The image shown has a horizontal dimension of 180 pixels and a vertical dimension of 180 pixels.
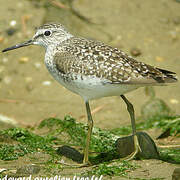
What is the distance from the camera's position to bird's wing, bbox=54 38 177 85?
15.2 ft

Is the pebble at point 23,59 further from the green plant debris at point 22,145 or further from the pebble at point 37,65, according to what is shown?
the green plant debris at point 22,145

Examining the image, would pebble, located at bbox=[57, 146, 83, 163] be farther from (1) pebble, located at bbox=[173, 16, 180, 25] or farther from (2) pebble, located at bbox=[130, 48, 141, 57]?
(1) pebble, located at bbox=[173, 16, 180, 25]

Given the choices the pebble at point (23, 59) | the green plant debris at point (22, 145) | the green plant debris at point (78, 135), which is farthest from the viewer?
the pebble at point (23, 59)

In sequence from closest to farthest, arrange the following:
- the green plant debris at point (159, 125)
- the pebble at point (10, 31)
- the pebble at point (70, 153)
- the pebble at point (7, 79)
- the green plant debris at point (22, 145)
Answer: the green plant debris at point (22, 145)
the pebble at point (70, 153)
the green plant debris at point (159, 125)
the pebble at point (7, 79)
the pebble at point (10, 31)

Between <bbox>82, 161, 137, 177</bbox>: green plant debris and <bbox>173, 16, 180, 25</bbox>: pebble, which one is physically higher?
<bbox>173, 16, 180, 25</bbox>: pebble

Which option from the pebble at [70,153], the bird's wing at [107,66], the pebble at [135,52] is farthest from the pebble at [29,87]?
the bird's wing at [107,66]

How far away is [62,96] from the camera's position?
8156 millimetres

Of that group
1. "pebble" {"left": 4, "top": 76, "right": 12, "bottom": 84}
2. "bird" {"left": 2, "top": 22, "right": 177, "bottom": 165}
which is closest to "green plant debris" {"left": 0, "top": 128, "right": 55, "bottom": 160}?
"bird" {"left": 2, "top": 22, "right": 177, "bottom": 165}

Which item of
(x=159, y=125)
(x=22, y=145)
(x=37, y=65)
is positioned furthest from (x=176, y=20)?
(x=22, y=145)

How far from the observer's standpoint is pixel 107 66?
472 cm

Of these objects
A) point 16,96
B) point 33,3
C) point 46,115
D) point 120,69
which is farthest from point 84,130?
point 33,3

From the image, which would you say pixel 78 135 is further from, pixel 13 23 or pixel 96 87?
pixel 13 23

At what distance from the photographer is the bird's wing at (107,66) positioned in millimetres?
4641

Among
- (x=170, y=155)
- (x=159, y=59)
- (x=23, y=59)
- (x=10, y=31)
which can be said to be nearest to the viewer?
(x=170, y=155)
